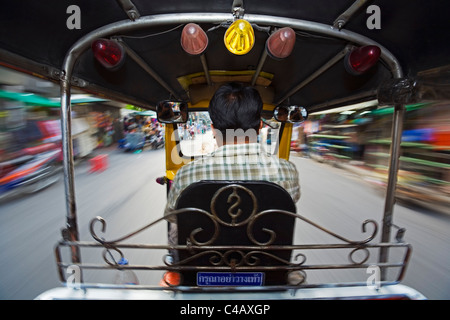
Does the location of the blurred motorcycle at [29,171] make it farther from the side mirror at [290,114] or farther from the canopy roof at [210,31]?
the side mirror at [290,114]

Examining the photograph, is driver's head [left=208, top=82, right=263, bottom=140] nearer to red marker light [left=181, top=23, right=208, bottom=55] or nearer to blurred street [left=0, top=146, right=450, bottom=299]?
red marker light [left=181, top=23, right=208, bottom=55]

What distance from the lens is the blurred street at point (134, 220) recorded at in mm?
2346

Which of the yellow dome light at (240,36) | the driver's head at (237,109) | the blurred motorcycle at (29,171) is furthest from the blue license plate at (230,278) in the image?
the blurred motorcycle at (29,171)

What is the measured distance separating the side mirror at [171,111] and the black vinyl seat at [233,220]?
144 cm

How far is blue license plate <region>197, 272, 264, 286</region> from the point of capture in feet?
3.42

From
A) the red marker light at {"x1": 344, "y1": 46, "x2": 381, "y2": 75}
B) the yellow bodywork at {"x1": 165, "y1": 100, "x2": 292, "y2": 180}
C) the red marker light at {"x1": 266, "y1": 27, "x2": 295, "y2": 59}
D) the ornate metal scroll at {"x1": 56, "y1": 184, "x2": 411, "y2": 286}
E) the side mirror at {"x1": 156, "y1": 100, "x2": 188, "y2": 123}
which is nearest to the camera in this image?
the ornate metal scroll at {"x1": 56, "y1": 184, "x2": 411, "y2": 286}

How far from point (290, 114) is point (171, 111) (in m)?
1.31

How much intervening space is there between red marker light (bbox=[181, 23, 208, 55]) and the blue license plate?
1129mm

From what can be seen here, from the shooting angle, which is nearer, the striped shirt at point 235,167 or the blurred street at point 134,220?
the striped shirt at point 235,167

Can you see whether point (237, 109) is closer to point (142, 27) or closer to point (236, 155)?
point (236, 155)

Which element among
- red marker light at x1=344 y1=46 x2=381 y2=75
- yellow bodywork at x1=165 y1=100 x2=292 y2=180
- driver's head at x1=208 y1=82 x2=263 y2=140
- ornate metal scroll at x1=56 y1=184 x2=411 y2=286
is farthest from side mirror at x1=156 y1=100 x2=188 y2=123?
red marker light at x1=344 y1=46 x2=381 y2=75

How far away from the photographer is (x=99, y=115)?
9.20m

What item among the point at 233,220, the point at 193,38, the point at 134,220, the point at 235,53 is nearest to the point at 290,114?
the point at 235,53

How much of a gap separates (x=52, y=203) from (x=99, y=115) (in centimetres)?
588
